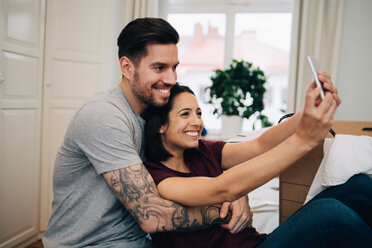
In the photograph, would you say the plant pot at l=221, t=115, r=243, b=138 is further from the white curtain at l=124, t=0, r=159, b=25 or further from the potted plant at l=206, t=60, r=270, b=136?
the white curtain at l=124, t=0, r=159, b=25

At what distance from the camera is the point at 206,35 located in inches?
146

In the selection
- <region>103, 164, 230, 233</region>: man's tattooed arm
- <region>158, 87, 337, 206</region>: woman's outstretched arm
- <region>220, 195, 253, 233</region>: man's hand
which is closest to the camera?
<region>158, 87, 337, 206</region>: woman's outstretched arm

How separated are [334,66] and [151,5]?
1.85m

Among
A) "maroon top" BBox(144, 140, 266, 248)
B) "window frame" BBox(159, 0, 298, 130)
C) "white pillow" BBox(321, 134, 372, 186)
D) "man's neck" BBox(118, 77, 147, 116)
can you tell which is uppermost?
"window frame" BBox(159, 0, 298, 130)

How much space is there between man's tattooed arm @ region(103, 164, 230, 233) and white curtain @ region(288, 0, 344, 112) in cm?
240

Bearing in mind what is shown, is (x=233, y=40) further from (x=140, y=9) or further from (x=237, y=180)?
(x=237, y=180)

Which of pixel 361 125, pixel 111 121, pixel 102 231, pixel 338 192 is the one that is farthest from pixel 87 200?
pixel 361 125

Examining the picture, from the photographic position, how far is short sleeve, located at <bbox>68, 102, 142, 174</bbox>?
1038mm

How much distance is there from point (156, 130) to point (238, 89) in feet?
6.48

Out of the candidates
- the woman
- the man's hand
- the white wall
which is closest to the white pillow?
the woman

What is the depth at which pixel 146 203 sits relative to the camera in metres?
1.02

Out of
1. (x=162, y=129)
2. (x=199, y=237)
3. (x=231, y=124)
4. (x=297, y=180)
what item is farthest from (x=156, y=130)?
(x=231, y=124)

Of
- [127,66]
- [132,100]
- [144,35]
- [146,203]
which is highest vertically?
[144,35]

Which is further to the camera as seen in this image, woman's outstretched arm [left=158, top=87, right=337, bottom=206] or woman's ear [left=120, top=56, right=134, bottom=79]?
woman's ear [left=120, top=56, right=134, bottom=79]
